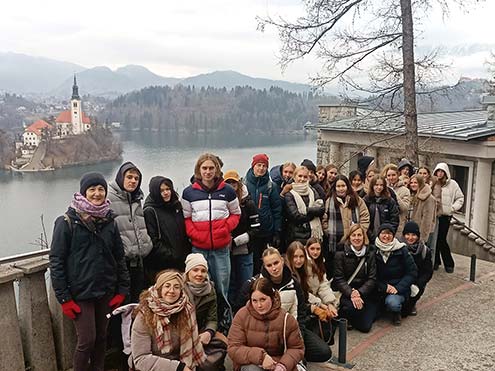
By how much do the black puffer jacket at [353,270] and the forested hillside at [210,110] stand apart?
260ft

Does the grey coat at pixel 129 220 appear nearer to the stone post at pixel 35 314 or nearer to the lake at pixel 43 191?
the stone post at pixel 35 314

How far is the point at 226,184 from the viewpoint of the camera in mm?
4719

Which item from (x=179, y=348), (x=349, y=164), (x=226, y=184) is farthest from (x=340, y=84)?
Answer: (x=179, y=348)

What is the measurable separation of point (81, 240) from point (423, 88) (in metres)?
9.18

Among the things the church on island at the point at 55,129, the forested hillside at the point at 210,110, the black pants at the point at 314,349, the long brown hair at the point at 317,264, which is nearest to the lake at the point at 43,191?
the church on island at the point at 55,129

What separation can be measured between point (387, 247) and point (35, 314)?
3.66 metres

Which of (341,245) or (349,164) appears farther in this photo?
(349,164)

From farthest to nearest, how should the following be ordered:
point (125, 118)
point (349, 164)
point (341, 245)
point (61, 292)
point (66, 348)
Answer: point (125, 118), point (349, 164), point (341, 245), point (66, 348), point (61, 292)

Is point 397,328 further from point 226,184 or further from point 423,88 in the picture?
point 423,88

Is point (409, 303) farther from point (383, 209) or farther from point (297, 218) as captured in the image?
point (297, 218)

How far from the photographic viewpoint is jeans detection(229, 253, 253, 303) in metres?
5.16

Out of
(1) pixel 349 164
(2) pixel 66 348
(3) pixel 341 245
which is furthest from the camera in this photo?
(1) pixel 349 164

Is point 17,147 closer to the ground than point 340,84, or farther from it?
closer to the ground

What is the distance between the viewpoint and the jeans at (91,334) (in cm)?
371
